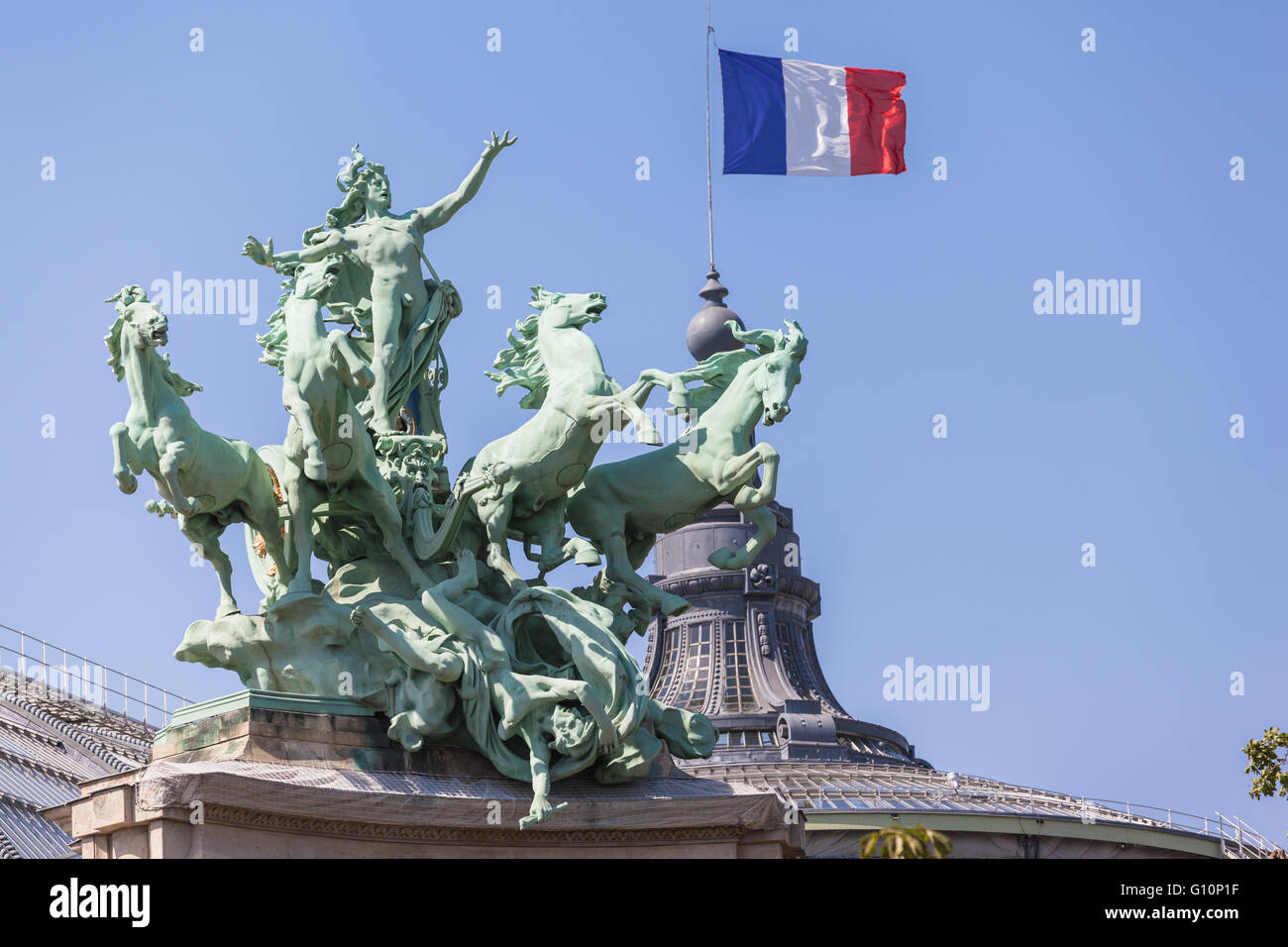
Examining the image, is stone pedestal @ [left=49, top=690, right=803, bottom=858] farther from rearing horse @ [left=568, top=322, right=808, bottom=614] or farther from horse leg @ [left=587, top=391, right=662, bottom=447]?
horse leg @ [left=587, top=391, right=662, bottom=447]

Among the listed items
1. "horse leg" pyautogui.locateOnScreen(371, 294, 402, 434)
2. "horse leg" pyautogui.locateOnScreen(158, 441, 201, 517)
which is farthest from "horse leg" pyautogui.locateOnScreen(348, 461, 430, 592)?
"horse leg" pyautogui.locateOnScreen(158, 441, 201, 517)

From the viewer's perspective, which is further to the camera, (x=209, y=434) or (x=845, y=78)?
(x=845, y=78)

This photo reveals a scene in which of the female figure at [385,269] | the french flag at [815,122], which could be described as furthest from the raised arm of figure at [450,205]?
the french flag at [815,122]

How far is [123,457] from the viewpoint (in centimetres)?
3303

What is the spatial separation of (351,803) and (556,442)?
6353mm

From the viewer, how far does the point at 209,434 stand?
112 feet

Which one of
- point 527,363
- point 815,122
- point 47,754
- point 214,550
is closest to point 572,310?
point 527,363

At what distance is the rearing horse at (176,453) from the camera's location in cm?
3319

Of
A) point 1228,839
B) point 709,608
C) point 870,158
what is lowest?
point 1228,839

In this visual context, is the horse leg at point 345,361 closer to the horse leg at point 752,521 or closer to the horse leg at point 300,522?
the horse leg at point 300,522

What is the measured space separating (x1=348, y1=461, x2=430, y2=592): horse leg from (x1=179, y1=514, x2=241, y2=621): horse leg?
2077 millimetres
